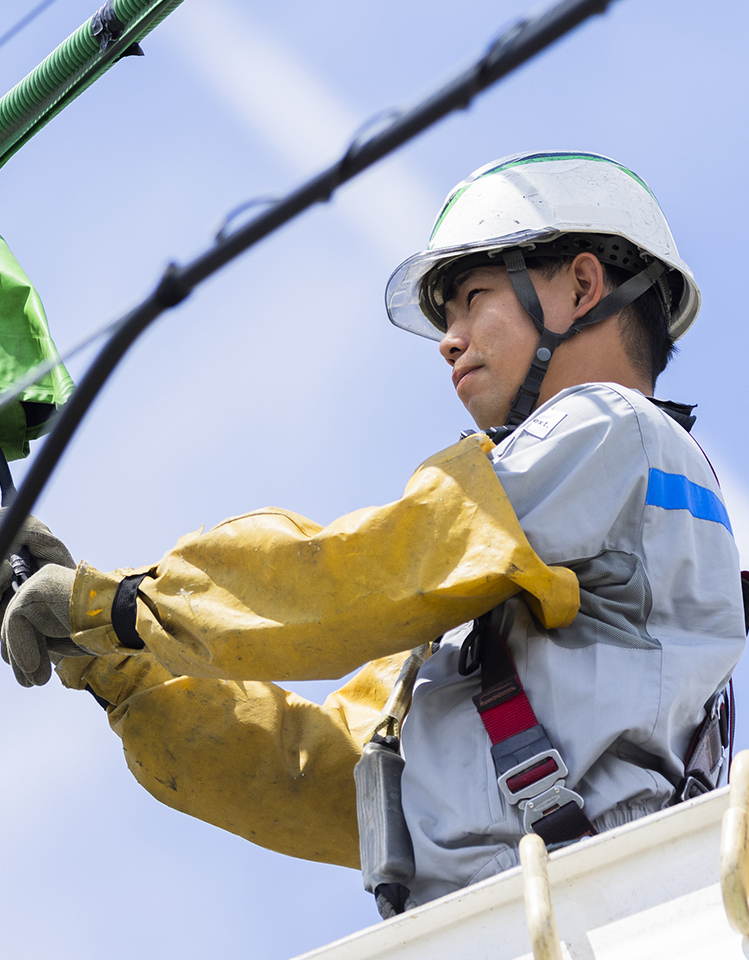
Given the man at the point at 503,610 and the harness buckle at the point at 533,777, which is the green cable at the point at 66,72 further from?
the harness buckle at the point at 533,777

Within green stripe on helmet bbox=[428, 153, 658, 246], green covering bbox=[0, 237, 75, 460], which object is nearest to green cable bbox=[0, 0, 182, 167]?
green covering bbox=[0, 237, 75, 460]

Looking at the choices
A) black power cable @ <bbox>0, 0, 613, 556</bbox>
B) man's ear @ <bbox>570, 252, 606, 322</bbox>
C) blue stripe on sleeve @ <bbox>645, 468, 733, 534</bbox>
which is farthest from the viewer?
man's ear @ <bbox>570, 252, 606, 322</bbox>

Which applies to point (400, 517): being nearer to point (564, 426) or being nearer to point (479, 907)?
point (564, 426)

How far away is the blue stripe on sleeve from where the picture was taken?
10.6 feet

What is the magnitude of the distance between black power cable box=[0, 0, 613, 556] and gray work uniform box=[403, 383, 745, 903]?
131 centimetres


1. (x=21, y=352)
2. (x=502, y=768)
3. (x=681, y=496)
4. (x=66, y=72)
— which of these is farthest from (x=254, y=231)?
(x=66, y=72)

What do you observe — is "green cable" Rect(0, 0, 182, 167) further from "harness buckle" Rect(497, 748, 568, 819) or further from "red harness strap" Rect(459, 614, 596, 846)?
"harness buckle" Rect(497, 748, 568, 819)

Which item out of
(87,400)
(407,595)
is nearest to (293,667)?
(407,595)

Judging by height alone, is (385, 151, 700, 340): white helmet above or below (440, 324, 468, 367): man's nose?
above

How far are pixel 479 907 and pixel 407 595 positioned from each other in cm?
86

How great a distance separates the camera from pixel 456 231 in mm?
4340

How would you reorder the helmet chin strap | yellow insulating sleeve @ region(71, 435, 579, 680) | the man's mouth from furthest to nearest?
1. the man's mouth
2. the helmet chin strap
3. yellow insulating sleeve @ region(71, 435, 579, 680)

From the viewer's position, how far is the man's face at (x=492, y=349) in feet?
13.0

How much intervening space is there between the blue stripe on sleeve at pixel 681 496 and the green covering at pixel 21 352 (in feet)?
6.50
